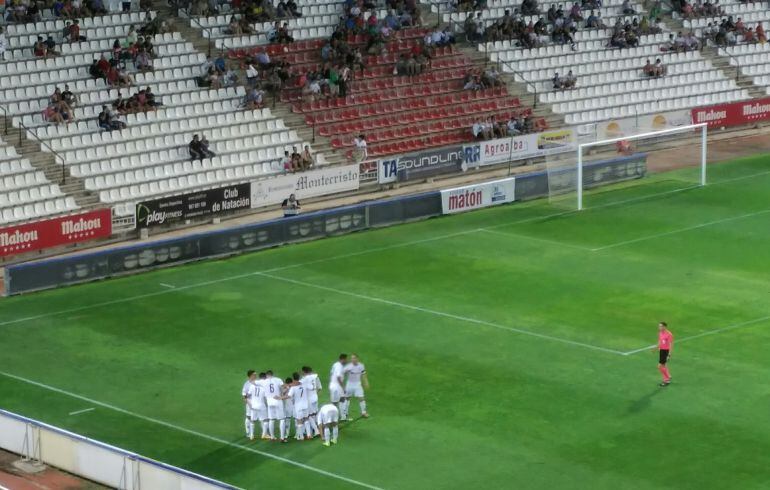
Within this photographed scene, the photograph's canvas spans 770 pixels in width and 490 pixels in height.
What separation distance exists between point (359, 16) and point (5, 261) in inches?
813

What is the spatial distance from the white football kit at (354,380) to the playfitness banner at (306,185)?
752 inches

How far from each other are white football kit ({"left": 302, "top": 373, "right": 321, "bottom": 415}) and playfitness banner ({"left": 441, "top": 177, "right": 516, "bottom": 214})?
20606 millimetres

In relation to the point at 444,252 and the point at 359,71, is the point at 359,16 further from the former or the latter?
the point at 444,252

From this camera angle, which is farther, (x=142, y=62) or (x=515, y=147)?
(x=515, y=147)

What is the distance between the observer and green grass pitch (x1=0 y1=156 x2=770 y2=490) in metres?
28.1

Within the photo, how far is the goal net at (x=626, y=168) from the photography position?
5075cm

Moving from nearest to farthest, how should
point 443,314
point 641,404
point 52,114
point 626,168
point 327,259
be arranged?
point 641,404, point 443,314, point 327,259, point 52,114, point 626,168

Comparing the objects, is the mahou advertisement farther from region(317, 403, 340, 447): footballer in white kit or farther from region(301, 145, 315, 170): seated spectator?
region(317, 403, 340, 447): footballer in white kit

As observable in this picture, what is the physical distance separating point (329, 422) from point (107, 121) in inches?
911

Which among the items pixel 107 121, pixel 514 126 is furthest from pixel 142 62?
pixel 514 126

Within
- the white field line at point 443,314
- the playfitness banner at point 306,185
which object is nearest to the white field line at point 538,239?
the playfitness banner at point 306,185

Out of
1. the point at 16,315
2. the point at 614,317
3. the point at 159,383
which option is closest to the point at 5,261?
the point at 16,315

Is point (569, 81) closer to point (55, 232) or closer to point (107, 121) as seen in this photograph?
point (107, 121)

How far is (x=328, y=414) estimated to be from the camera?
2881cm
